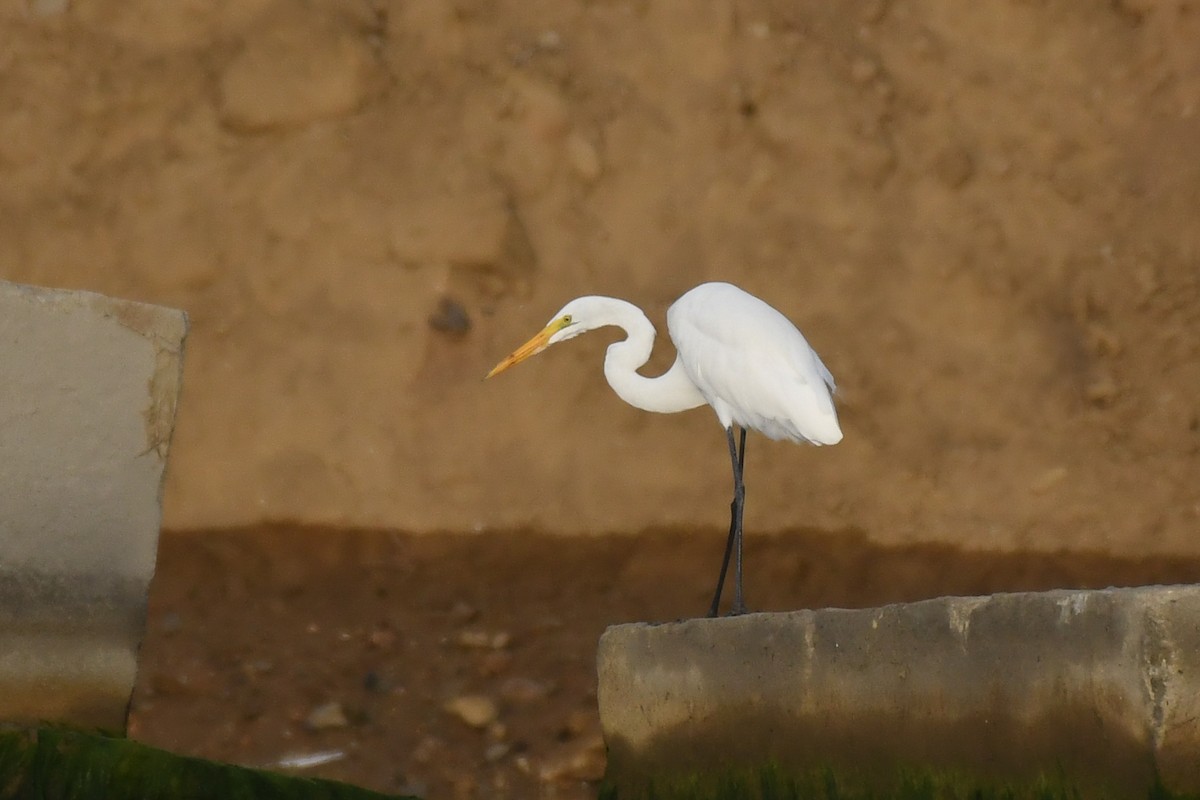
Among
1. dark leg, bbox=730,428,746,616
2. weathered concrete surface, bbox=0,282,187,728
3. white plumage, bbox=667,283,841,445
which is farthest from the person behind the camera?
dark leg, bbox=730,428,746,616

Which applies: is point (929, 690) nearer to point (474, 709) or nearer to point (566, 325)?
point (566, 325)

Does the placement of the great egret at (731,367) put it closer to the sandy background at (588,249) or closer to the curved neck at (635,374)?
the curved neck at (635,374)

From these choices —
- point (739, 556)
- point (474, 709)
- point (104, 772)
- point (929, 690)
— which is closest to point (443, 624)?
point (474, 709)

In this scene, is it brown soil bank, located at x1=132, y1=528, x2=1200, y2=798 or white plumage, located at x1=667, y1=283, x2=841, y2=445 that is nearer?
white plumage, located at x1=667, y1=283, x2=841, y2=445

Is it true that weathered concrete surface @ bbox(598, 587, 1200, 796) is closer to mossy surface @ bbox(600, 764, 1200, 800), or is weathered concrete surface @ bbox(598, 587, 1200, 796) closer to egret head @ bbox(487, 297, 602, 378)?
mossy surface @ bbox(600, 764, 1200, 800)

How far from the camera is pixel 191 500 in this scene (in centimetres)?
609

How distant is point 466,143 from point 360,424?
50.9 inches

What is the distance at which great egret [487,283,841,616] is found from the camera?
14.0ft

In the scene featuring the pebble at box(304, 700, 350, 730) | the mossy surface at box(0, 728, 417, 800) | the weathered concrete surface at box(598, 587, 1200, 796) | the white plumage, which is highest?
the white plumage

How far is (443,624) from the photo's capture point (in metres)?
5.93

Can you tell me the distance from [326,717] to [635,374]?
158 centimetres

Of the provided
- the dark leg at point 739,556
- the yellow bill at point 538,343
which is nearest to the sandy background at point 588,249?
the yellow bill at point 538,343

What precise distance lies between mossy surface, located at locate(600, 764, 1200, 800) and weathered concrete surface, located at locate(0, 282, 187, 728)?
3.92 ft

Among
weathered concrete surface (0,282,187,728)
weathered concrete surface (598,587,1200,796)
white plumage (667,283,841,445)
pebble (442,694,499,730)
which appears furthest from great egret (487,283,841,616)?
weathered concrete surface (0,282,187,728)
